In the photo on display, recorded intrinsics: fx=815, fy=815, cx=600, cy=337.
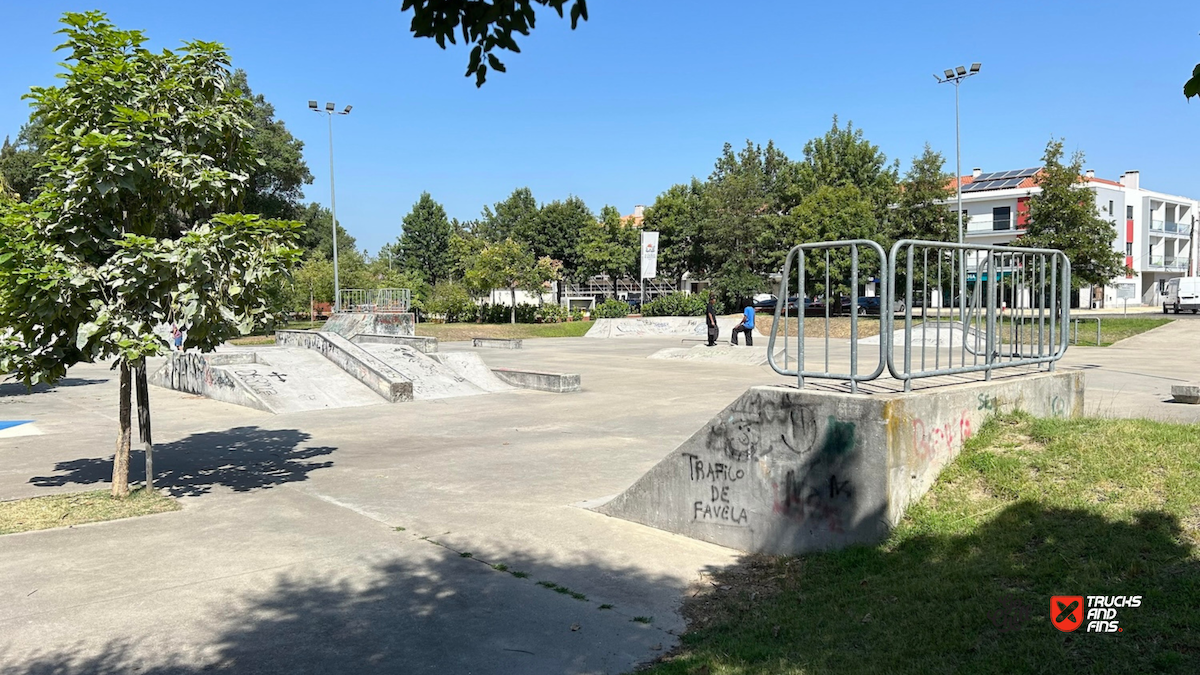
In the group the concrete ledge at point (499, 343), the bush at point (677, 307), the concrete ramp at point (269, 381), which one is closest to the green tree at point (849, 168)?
the bush at point (677, 307)

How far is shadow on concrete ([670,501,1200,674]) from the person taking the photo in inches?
133

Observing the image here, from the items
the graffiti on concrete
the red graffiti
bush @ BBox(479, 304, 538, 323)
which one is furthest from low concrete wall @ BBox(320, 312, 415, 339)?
the red graffiti

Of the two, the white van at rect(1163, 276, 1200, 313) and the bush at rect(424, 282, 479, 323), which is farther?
the bush at rect(424, 282, 479, 323)

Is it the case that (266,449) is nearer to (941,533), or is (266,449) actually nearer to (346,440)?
(346,440)

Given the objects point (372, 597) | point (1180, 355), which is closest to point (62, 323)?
point (372, 597)

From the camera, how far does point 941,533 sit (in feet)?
16.2

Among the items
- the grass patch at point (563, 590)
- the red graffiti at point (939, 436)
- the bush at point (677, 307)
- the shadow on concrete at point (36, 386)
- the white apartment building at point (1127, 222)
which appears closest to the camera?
the grass patch at point (563, 590)

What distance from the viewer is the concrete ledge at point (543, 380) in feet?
57.2

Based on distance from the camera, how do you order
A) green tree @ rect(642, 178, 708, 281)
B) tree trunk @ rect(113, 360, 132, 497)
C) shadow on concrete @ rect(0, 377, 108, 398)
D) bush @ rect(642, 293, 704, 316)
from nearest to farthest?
tree trunk @ rect(113, 360, 132, 497)
shadow on concrete @ rect(0, 377, 108, 398)
bush @ rect(642, 293, 704, 316)
green tree @ rect(642, 178, 708, 281)

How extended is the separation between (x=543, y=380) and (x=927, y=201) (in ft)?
104

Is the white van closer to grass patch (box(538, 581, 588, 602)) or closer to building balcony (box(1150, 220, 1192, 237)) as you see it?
building balcony (box(1150, 220, 1192, 237))

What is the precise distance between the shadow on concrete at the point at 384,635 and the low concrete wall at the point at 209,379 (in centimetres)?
1072

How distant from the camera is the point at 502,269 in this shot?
47875mm

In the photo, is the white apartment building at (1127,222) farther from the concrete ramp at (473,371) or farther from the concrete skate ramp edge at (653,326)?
the concrete ramp at (473,371)
